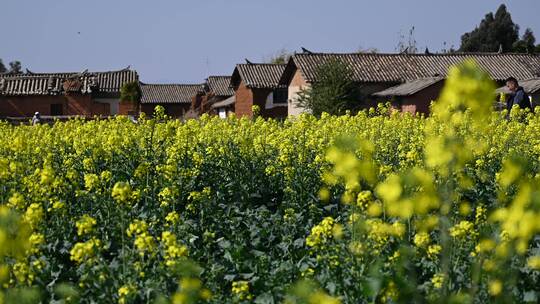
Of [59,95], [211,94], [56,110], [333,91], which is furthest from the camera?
[211,94]

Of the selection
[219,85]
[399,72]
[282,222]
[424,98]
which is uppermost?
[219,85]

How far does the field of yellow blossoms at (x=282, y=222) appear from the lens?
3512mm

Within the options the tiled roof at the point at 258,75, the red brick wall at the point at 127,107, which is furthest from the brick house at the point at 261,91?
the red brick wall at the point at 127,107

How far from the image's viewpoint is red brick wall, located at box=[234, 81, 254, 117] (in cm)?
4708

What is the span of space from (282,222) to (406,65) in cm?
3844

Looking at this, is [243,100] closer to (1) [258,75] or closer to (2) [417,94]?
(1) [258,75]

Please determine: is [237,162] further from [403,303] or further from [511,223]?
[511,223]

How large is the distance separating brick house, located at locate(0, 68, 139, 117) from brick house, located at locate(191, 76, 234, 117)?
242 inches

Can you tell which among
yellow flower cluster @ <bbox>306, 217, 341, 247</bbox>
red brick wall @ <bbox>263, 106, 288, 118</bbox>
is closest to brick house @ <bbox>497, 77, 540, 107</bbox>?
red brick wall @ <bbox>263, 106, 288, 118</bbox>

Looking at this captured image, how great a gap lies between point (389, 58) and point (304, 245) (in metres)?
39.6

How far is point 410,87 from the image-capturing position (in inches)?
1518

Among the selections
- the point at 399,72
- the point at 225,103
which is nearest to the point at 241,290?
the point at 399,72

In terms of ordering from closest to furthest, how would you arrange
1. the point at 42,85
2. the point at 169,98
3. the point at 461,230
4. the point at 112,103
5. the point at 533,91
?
1. the point at 461,230
2. the point at 533,91
3. the point at 42,85
4. the point at 112,103
5. the point at 169,98

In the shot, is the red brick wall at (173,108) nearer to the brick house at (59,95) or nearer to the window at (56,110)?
the brick house at (59,95)
